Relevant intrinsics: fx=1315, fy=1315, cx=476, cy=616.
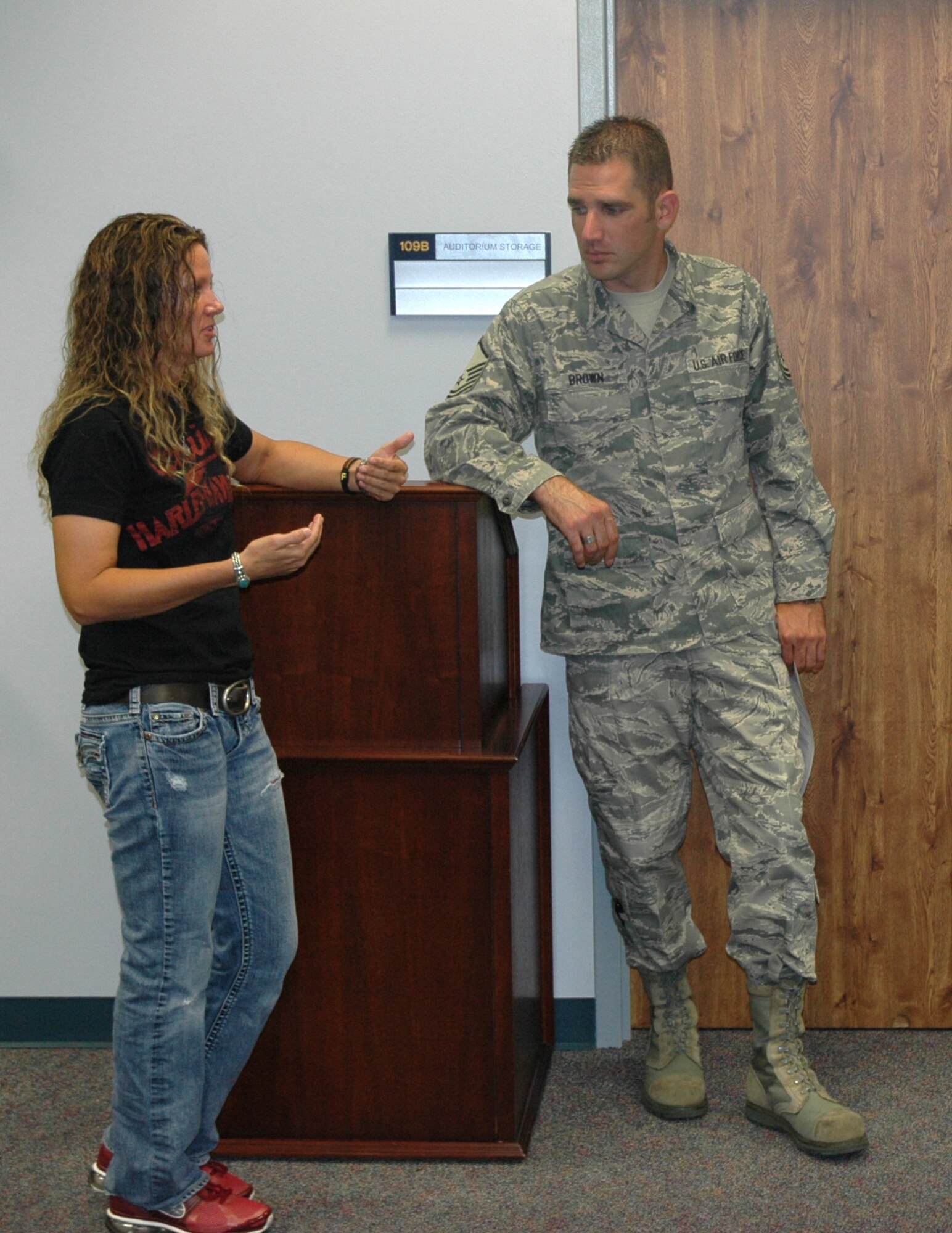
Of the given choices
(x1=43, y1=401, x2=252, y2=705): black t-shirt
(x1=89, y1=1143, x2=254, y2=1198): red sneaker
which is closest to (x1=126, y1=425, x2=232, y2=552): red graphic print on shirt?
(x1=43, y1=401, x2=252, y2=705): black t-shirt

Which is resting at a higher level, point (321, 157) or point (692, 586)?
point (321, 157)

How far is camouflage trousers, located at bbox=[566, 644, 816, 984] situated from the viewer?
7.51 ft

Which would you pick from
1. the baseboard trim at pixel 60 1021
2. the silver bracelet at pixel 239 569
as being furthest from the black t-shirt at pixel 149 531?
the baseboard trim at pixel 60 1021

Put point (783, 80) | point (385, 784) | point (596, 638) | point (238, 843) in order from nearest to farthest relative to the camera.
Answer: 1. point (238, 843)
2. point (385, 784)
3. point (596, 638)
4. point (783, 80)

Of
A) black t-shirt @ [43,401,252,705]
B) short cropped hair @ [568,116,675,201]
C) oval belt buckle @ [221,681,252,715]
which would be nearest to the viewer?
black t-shirt @ [43,401,252,705]

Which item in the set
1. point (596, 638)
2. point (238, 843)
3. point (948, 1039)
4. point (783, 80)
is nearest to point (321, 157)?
point (783, 80)

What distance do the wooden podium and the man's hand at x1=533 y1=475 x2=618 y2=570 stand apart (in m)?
0.12

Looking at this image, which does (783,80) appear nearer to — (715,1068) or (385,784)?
(385,784)

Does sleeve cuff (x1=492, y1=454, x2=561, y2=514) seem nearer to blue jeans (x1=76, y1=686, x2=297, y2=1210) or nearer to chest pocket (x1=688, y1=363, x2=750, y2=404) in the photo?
chest pocket (x1=688, y1=363, x2=750, y2=404)

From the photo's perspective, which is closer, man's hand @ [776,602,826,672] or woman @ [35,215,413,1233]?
woman @ [35,215,413,1233]

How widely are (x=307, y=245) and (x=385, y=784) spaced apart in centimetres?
114

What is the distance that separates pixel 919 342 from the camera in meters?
2.65

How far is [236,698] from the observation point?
1.92m

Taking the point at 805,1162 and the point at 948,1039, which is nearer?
the point at 805,1162
